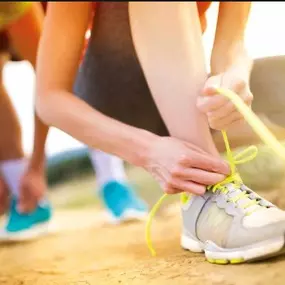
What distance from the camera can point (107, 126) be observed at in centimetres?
49

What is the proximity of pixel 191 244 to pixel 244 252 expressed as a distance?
73 mm

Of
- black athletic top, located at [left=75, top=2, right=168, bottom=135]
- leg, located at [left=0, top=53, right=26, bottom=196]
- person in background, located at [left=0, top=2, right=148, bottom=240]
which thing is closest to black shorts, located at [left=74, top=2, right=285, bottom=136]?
black athletic top, located at [left=75, top=2, right=168, bottom=135]

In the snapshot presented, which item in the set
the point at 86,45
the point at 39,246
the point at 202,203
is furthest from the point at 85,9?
the point at 39,246

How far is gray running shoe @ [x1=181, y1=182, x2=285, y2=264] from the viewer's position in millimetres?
419

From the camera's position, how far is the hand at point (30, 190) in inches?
28.7

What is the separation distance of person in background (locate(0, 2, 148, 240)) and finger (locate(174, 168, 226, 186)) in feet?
0.82

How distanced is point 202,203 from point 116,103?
0.58 ft

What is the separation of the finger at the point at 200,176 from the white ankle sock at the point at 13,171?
0.35 m

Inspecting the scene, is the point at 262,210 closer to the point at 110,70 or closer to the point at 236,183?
the point at 236,183

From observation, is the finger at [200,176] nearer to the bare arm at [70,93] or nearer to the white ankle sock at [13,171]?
the bare arm at [70,93]

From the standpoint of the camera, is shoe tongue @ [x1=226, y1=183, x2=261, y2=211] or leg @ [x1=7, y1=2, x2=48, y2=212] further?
leg @ [x1=7, y1=2, x2=48, y2=212]

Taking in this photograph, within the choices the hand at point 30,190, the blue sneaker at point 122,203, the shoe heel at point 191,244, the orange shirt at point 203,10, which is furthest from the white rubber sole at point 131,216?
the orange shirt at point 203,10

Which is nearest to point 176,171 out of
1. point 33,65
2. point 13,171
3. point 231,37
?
point 231,37

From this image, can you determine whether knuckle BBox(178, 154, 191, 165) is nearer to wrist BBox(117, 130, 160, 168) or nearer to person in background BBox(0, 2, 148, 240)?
wrist BBox(117, 130, 160, 168)
